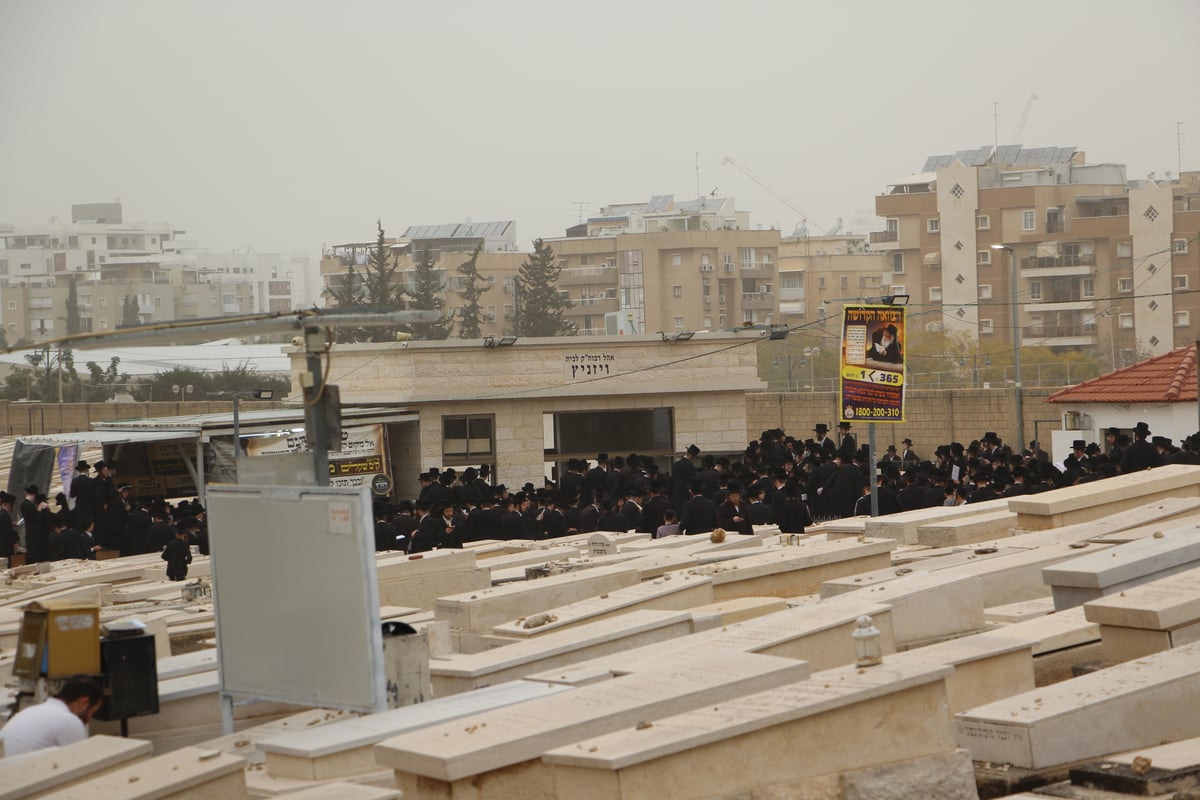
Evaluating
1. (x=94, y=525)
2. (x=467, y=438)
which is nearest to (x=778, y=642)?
(x=94, y=525)

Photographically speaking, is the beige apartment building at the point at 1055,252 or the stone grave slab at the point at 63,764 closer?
the stone grave slab at the point at 63,764

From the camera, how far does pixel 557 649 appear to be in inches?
277

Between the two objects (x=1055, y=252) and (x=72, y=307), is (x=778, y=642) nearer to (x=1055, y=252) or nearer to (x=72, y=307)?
(x=72, y=307)

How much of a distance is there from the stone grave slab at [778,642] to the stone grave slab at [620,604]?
87 cm

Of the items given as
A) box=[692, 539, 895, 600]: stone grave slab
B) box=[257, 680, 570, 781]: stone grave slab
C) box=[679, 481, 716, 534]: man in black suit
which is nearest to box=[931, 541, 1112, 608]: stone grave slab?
box=[692, 539, 895, 600]: stone grave slab

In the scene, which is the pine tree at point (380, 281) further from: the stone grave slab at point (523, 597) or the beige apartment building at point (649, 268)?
the stone grave slab at point (523, 597)

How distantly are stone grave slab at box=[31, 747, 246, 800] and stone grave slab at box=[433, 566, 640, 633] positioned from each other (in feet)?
11.4

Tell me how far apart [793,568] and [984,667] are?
3426 mm

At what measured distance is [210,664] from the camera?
7.17 m

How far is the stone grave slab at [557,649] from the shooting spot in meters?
6.70

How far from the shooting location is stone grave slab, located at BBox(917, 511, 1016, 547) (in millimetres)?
10641

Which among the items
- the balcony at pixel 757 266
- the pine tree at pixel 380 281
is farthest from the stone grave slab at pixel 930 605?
the balcony at pixel 757 266

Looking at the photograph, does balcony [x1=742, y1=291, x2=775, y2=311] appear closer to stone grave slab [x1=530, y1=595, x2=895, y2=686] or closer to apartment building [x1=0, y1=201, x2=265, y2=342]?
apartment building [x1=0, y1=201, x2=265, y2=342]

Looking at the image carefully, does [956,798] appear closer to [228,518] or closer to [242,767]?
[242,767]
